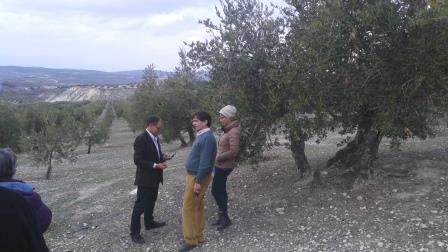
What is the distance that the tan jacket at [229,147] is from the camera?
23.9 ft

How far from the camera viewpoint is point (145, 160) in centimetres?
771

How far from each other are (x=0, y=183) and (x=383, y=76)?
5608mm

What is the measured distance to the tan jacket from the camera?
7297mm

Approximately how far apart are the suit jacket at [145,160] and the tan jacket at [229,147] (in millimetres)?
1101

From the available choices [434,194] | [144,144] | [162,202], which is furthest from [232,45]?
[434,194]

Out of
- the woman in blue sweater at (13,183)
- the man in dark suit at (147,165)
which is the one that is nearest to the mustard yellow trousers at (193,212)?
the man in dark suit at (147,165)

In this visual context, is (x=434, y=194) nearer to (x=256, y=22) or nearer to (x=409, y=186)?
(x=409, y=186)

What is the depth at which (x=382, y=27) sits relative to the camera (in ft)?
23.0

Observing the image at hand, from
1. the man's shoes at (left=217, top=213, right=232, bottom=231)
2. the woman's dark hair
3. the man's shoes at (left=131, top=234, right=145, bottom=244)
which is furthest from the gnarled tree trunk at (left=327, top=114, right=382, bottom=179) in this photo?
the woman's dark hair

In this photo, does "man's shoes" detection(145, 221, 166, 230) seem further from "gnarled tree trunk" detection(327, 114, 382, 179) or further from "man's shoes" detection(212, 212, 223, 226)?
"gnarled tree trunk" detection(327, 114, 382, 179)

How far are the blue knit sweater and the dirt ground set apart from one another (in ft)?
4.29

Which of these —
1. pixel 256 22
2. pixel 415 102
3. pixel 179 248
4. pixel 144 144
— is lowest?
pixel 179 248

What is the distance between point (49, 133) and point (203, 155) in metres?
14.7

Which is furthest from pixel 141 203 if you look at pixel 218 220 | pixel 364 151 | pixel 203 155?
pixel 364 151
